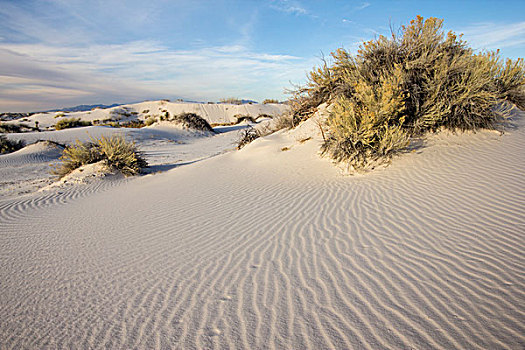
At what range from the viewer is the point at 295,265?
2.48 meters

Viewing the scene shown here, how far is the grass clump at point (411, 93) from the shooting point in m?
5.06

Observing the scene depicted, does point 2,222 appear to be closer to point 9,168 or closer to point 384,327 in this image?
point 384,327

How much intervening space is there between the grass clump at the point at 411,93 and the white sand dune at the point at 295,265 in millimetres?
650

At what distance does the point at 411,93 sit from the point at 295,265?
16.7 feet

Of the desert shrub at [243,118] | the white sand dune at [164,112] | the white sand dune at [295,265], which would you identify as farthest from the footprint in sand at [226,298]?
the white sand dune at [164,112]

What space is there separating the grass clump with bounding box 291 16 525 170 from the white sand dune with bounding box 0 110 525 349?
0.65 m

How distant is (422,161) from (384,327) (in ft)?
13.2

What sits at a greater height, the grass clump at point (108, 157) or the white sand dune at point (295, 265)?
the grass clump at point (108, 157)

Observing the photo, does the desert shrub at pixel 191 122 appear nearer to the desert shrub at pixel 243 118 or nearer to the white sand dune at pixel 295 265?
the desert shrub at pixel 243 118

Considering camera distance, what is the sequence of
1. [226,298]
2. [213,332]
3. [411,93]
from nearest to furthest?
[213,332] → [226,298] → [411,93]

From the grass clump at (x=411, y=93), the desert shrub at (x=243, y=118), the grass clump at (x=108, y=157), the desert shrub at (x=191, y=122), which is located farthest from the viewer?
the desert shrub at (x=243, y=118)

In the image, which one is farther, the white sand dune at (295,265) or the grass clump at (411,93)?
the grass clump at (411,93)

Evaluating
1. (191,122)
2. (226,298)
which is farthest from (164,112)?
(226,298)

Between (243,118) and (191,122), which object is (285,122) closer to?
(191,122)
